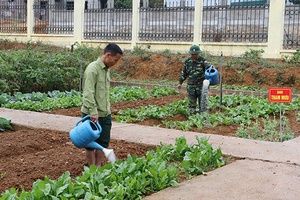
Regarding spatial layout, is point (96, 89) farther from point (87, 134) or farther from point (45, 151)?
point (45, 151)

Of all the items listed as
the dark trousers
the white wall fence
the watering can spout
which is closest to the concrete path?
the watering can spout

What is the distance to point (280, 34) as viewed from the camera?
62.3 ft

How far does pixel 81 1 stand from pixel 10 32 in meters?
5.99

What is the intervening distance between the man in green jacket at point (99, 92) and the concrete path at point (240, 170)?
132cm

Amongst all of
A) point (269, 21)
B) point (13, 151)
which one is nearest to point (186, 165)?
point (13, 151)

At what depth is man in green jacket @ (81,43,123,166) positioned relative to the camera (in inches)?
241

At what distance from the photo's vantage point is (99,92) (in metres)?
6.29

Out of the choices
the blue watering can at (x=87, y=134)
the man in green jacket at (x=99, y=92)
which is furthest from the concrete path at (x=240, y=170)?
the man in green jacket at (x=99, y=92)

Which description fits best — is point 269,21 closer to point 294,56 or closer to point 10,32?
point 294,56

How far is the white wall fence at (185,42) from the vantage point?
19.1 m

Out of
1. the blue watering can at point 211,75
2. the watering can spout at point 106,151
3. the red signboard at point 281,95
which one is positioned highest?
Answer: the blue watering can at point 211,75

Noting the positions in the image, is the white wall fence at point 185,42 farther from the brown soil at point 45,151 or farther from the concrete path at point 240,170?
the concrete path at point 240,170

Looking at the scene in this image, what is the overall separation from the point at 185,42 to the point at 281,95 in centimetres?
1316

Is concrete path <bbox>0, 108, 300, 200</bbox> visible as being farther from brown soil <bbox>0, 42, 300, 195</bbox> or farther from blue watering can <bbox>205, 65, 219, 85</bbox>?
blue watering can <bbox>205, 65, 219, 85</bbox>
